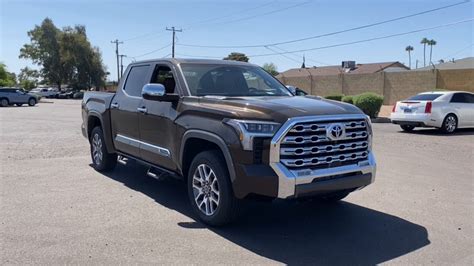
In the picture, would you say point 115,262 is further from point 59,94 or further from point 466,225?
point 59,94

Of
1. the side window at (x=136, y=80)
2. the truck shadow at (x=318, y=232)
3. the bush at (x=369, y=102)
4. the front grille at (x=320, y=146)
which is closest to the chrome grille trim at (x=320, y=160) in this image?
the front grille at (x=320, y=146)

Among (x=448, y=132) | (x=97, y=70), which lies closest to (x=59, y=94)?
(x=97, y=70)

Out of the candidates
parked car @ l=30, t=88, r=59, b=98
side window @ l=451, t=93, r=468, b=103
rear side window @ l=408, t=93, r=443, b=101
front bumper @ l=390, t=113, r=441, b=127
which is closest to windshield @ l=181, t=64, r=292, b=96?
front bumper @ l=390, t=113, r=441, b=127

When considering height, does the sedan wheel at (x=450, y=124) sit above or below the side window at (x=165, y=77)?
below

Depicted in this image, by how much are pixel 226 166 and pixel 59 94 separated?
221ft

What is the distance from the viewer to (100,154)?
323 inches

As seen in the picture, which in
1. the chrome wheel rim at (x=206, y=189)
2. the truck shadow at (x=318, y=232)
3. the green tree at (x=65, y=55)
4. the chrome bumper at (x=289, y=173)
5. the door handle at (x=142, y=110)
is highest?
the green tree at (x=65, y=55)

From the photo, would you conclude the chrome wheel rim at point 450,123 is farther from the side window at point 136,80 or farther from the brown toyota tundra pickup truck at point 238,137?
the side window at point 136,80

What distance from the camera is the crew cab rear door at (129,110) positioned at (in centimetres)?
678

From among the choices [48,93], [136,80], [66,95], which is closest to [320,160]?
[136,80]

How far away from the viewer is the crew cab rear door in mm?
6777

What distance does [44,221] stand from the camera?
539 cm

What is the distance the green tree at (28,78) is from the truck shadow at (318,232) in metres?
84.8

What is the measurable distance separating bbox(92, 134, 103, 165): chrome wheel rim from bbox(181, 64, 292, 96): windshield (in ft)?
9.23
